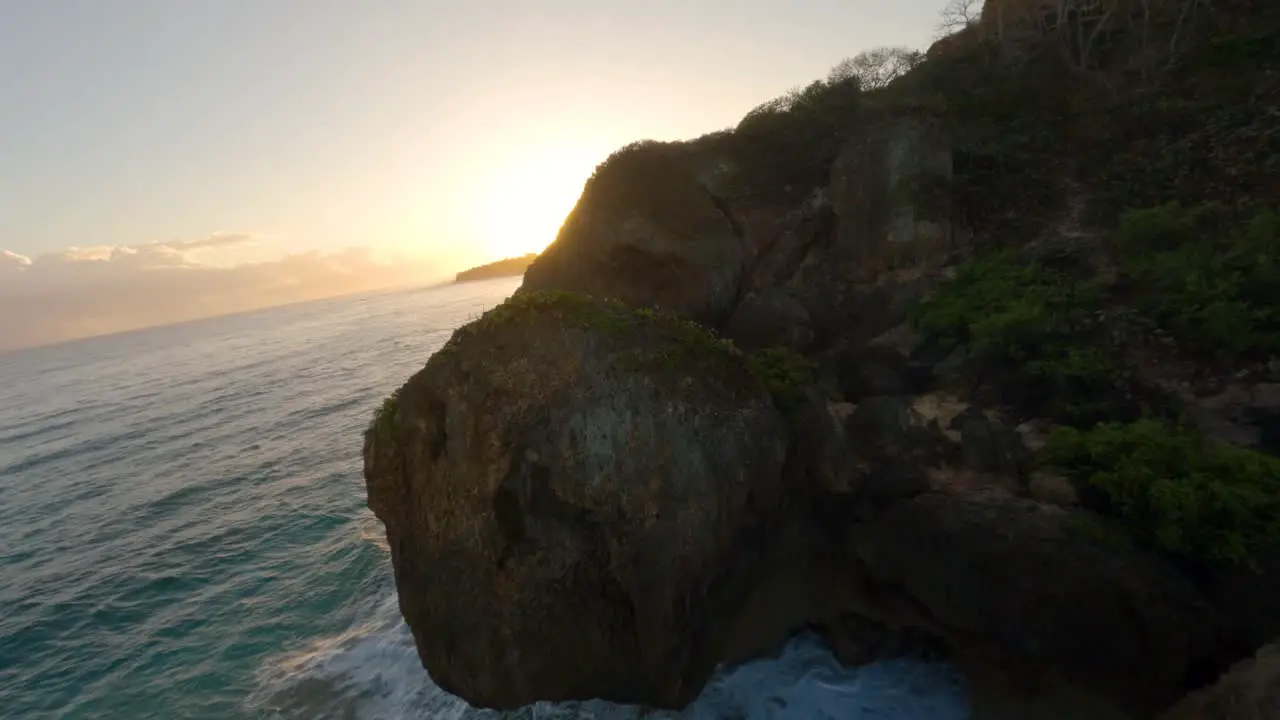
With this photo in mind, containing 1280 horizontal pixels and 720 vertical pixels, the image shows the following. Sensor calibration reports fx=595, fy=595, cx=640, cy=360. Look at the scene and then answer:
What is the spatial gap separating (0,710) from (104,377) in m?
93.9

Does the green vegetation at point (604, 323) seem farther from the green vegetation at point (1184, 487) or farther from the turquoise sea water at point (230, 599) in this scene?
the turquoise sea water at point (230, 599)

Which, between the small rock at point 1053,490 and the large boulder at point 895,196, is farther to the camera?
the large boulder at point 895,196

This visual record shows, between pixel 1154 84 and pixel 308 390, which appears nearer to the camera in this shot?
pixel 1154 84

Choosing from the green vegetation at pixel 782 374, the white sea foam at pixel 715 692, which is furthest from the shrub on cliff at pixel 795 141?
the white sea foam at pixel 715 692

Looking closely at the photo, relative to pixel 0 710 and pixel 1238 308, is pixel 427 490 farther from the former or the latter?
pixel 1238 308

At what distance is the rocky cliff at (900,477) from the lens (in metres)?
9.24

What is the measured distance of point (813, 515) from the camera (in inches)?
503

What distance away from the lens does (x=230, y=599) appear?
19.4m

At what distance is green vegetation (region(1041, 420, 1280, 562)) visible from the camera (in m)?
8.80

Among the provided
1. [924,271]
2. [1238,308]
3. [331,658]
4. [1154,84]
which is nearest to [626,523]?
[331,658]

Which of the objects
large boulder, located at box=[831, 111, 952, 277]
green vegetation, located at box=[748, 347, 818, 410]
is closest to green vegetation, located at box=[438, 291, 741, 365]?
green vegetation, located at box=[748, 347, 818, 410]

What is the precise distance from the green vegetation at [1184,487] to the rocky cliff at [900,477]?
40 mm

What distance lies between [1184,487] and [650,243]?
1590 cm

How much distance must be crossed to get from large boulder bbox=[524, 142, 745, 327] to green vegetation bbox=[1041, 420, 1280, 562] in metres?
11.9
